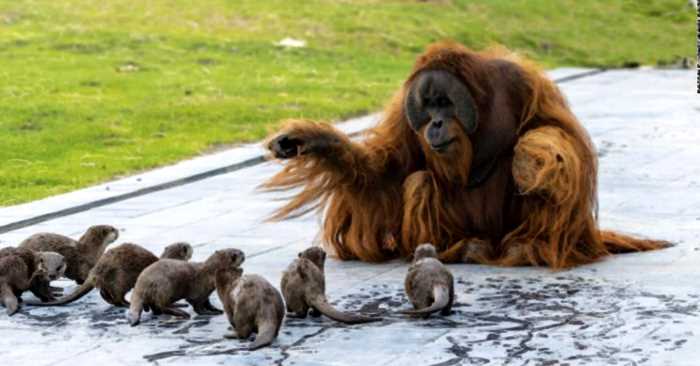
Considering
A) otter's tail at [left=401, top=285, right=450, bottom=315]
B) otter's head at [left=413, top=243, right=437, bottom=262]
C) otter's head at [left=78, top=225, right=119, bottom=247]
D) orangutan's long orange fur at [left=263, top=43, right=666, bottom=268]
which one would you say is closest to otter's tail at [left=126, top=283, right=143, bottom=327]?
otter's head at [left=78, top=225, right=119, bottom=247]

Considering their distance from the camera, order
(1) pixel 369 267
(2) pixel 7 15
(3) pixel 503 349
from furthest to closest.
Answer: (2) pixel 7 15, (1) pixel 369 267, (3) pixel 503 349

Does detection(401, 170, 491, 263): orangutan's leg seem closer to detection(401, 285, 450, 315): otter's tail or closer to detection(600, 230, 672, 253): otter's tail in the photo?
detection(600, 230, 672, 253): otter's tail

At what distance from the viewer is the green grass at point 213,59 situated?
36.4 feet

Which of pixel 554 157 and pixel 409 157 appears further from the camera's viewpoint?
pixel 409 157

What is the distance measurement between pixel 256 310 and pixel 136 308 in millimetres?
597

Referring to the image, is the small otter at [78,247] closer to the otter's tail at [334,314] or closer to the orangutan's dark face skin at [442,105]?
the otter's tail at [334,314]

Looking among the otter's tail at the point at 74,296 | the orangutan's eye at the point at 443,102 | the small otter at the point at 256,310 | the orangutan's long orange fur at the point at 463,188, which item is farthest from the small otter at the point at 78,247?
the orangutan's eye at the point at 443,102

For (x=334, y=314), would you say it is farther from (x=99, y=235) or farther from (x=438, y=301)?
(x=99, y=235)

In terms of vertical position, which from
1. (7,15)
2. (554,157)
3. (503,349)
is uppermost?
(7,15)

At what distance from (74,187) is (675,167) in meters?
3.83

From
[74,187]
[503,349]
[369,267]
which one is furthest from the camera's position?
[74,187]

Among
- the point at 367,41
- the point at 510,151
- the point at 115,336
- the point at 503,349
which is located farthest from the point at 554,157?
the point at 367,41

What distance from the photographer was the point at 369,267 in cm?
690

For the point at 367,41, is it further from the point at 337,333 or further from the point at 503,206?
the point at 337,333
